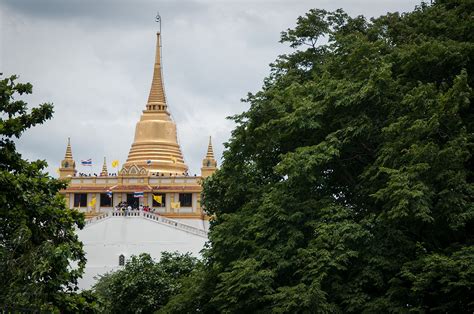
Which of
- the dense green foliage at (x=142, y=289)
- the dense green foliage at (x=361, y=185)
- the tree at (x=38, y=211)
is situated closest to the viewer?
the tree at (x=38, y=211)

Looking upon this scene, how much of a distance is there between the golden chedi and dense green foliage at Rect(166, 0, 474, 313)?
198 ft

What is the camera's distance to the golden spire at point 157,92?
10000cm

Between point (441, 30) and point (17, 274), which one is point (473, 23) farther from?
point (17, 274)

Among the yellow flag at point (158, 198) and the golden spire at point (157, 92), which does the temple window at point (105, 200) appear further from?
the golden spire at point (157, 92)

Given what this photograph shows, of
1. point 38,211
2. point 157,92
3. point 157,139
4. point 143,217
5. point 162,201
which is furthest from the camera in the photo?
point 157,92

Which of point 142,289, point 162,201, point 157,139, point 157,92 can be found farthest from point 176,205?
point 142,289

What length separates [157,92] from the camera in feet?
330

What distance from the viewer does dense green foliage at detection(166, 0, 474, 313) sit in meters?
27.8

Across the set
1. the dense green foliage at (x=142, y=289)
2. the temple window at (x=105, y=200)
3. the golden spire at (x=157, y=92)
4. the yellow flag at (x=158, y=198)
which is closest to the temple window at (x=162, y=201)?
the yellow flag at (x=158, y=198)

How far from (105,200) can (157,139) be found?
9778mm

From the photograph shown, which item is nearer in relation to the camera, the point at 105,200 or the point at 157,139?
the point at 105,200

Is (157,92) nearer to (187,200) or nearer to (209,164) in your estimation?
(209,164)

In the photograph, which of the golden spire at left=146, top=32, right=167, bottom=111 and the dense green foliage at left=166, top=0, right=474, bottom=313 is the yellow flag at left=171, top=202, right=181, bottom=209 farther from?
the dense green foliage at left=166, top=0, right=474, bottom=313

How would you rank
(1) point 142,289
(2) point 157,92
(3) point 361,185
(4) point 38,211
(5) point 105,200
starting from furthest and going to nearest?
(2) point 157,92, (5) point 105,200, (1) point 142,289, (3) point 361,185, (4) point 38,211
